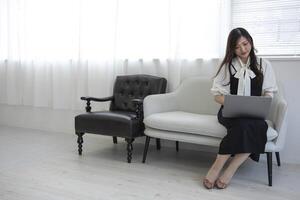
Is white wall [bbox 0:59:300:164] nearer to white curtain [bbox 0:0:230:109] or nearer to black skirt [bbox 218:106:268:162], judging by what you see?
white curtain [bbox 0:0:230:109]

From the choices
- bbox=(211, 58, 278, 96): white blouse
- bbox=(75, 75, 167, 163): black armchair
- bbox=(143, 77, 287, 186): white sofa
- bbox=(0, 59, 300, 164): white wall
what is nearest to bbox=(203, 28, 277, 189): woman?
bbox=(211, 58, 278, 96): white blouse

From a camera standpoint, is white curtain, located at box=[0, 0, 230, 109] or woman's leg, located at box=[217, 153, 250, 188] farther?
white curtain, located at box=[0, 0, 230, 109]

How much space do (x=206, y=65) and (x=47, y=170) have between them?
74.9 inches

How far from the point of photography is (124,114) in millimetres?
3180

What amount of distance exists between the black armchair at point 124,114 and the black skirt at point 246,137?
3.12ft

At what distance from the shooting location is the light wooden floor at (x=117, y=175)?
7.61 feet

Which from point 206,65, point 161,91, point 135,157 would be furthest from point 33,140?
point 206,65

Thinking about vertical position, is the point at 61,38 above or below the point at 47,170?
above

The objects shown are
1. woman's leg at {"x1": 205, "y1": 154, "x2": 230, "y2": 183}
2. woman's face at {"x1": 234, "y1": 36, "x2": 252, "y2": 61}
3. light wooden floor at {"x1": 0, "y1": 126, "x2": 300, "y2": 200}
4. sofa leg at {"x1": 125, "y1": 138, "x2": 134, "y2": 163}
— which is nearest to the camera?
light wooden floor at {"x1": 0, "y1": 126, "x2": 300, "y2": 200}

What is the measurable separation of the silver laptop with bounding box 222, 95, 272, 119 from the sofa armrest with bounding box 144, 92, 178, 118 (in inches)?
32.8

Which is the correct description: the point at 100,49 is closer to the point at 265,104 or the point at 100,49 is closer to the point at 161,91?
the point at 161,91

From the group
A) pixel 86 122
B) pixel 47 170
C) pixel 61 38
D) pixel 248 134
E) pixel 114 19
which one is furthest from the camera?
pixel 61 38

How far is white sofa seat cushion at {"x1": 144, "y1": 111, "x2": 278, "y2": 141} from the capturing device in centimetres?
260

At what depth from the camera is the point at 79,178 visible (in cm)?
265
